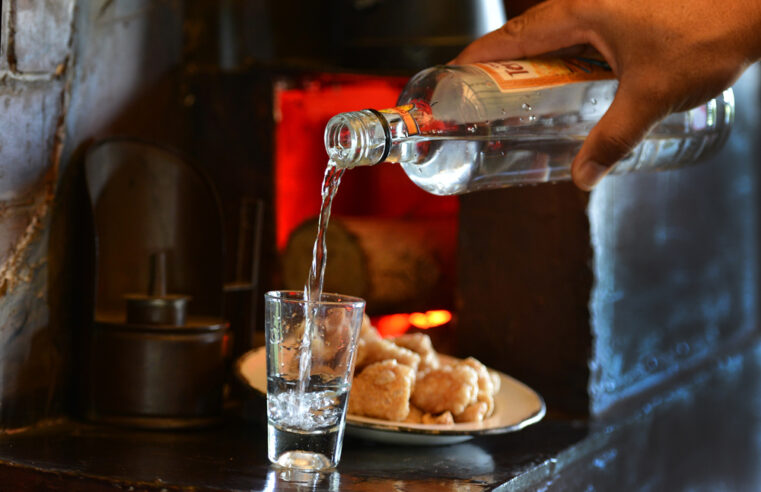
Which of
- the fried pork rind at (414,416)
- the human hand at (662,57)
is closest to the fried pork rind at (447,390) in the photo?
the fried pork rind at (414,416)

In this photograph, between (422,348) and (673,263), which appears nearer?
(422,348)

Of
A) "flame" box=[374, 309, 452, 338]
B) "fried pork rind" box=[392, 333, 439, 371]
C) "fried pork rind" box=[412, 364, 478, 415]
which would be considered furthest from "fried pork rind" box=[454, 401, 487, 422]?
"flame" box=[374, 309, 452, 338]

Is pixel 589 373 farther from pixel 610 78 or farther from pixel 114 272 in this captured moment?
pixel 114 272

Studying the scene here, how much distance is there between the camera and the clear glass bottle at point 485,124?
1077 millimetres

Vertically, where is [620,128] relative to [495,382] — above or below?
above

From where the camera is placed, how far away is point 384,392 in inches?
46.9

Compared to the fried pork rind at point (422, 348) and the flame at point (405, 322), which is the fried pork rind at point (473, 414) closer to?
the fried pork rind at point (422, 348)

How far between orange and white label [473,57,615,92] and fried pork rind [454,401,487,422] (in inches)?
16.6

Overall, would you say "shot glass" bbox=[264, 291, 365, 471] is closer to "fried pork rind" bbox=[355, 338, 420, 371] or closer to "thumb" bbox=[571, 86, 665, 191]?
"fried pork rind" bbox=[355, 338, 420, 371]

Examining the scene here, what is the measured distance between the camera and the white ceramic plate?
1.16 meters

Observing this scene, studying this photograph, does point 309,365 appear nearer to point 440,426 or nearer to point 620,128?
point 440,426

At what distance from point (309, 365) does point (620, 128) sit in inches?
18.4

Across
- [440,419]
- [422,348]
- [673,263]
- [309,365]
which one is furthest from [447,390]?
[673,263]

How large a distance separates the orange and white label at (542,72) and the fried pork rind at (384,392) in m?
0.39
